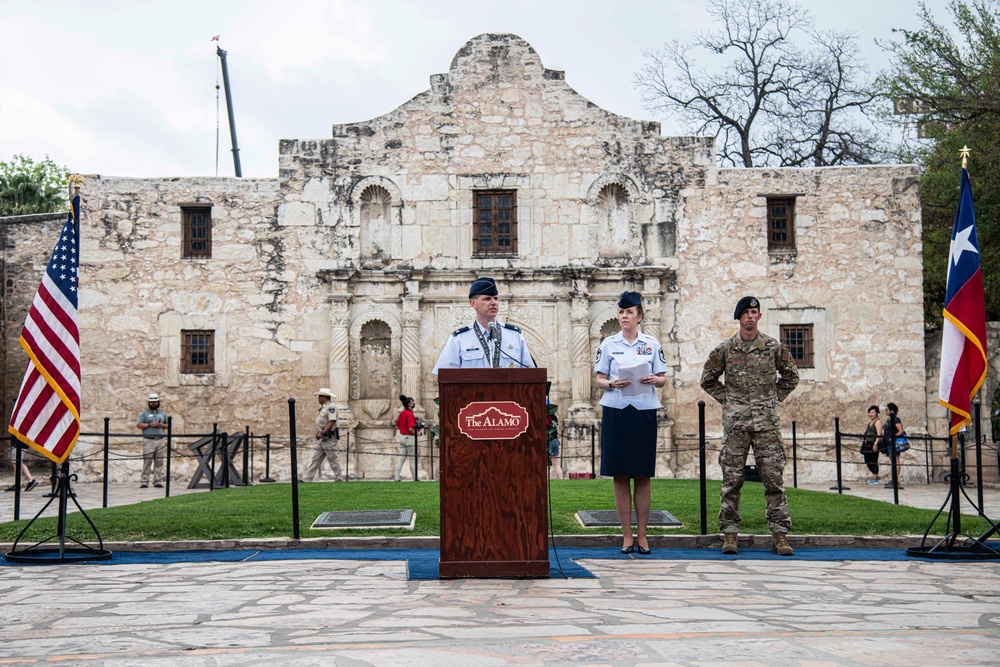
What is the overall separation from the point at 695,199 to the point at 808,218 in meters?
2.08

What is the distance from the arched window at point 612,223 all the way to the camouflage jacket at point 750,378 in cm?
1250

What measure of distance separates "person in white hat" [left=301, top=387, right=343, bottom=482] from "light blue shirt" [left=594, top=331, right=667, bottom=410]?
11.1 metres

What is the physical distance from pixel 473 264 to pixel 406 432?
11.9 ft

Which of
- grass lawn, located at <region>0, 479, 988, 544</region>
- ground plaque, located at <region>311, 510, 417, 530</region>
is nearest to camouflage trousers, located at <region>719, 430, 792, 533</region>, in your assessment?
grass lawn, located at <region>0, 479, 988, 544</region>

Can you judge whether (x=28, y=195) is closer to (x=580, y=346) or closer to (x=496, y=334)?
(x=580, y=346)

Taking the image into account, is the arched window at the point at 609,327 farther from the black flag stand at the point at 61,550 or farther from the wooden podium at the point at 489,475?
the wooden podium at the point at 489,475

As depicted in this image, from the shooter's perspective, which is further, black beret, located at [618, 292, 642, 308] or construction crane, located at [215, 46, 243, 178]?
construction crane, located at [215, 46, 243, 178]

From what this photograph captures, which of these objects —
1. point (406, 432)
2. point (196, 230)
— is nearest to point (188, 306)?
point (196, 230)

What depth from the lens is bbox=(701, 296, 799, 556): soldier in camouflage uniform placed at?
895 centimetres

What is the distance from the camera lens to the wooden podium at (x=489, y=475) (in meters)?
7.28

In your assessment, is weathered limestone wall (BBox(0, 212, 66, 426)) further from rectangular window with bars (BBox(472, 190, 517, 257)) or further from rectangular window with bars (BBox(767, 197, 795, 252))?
rectangular window with bars (BBox(767, 197, 795, 252))

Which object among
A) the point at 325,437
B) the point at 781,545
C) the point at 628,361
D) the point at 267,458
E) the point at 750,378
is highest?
the point at 628,361

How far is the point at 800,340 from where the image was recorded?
2141 centimetres

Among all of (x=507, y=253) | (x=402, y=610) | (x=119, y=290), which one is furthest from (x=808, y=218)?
(x=402, y=610)
